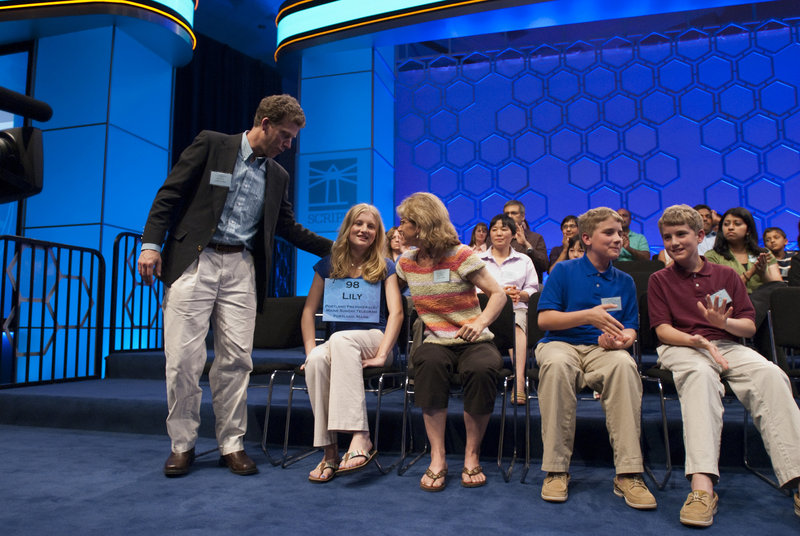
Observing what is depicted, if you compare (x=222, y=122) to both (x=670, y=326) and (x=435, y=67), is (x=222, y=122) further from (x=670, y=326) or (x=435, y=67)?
(x=670, y=326)

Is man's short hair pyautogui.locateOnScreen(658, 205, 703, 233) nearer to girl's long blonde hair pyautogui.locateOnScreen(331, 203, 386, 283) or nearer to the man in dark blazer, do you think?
girl's long blonde hair pyautogui.locateOnScreen(331, 203, 386, 283)

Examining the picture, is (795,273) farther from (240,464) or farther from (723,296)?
(240,464)

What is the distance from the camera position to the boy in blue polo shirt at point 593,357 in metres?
1.90

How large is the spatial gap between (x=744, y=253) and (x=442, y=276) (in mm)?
2356

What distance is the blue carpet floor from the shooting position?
1.61 m

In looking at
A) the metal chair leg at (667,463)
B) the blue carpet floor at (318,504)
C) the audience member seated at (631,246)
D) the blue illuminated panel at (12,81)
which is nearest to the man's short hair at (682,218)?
the metal chair leg at (667,463)

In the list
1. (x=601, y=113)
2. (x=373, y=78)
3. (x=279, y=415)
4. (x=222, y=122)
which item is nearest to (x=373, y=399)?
(x=279, y=415)

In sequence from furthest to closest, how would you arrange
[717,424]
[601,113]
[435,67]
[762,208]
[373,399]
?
[435,67] < [601,113] < [762,208] < [373,399] < [717,424]

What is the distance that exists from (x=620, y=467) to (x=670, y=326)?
1.88 ft

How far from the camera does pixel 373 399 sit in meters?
3.02

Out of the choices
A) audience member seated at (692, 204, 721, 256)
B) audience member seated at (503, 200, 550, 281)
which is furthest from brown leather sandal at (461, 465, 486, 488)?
audience member seated at (692, 204, 721, 256)

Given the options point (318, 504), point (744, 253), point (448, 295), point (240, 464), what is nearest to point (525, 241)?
point (744, 253)

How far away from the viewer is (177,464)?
2.16 metres

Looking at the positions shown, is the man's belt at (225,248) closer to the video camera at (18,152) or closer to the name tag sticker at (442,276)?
the name tag sticker at (442,276)
